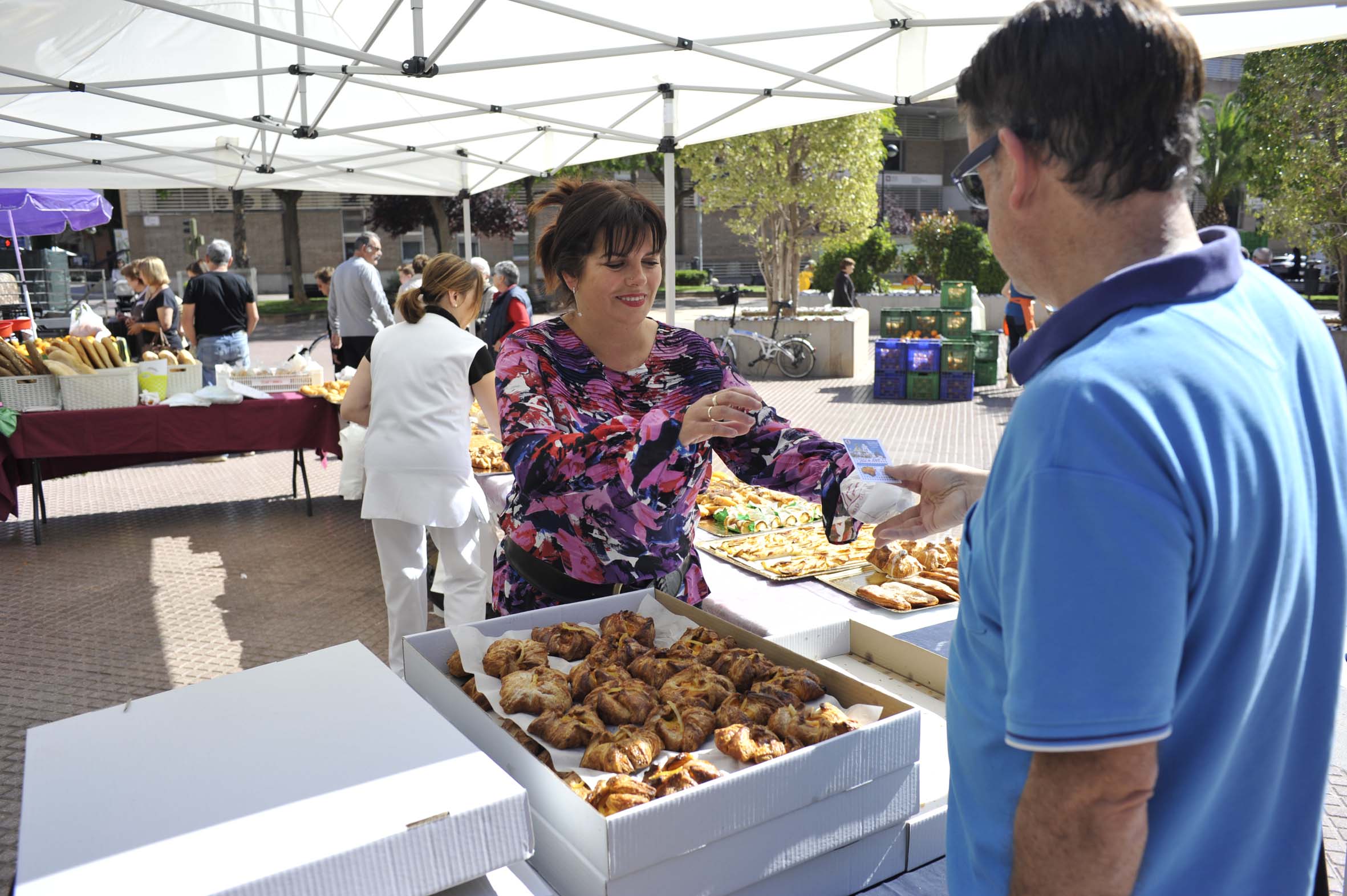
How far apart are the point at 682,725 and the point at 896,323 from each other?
13604 millimetres

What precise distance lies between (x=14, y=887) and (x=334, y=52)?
593cm

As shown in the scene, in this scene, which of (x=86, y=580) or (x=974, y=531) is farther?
(x=86, y=580)

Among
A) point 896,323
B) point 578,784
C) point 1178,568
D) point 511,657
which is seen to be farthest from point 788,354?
point 1178,568

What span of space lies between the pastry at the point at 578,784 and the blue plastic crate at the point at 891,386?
12351 mm

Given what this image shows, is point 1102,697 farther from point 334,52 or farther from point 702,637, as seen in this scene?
point 334,52

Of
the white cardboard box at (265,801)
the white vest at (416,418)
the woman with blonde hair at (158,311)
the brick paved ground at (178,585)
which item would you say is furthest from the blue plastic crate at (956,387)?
the white cardboard box at (265,801)

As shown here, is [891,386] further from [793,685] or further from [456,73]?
[793,685]

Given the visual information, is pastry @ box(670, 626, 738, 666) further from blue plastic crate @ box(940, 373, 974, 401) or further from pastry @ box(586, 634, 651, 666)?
blue plastic crate @ box(940, 373, 974, 401)

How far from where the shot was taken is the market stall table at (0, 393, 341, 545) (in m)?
7.38

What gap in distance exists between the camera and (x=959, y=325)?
1385 cm

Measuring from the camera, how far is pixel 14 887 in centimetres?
106

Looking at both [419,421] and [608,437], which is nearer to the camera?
[608,437]

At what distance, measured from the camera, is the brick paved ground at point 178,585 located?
16.4 ft

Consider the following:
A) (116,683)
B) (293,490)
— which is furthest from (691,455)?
(293,490)
